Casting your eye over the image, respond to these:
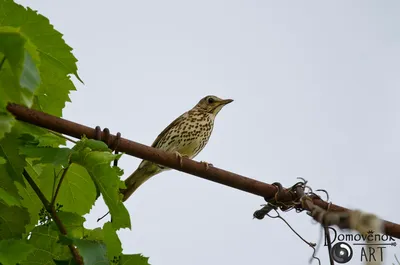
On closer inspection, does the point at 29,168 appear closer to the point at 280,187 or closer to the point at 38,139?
the point at 38,139

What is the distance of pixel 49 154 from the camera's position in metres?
2.22

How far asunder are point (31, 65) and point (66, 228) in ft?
2.35

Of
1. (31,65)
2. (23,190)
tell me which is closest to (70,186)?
(23,190)

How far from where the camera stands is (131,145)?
255 cm

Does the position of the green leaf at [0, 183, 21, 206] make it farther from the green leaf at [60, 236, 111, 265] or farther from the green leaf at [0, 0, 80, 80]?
the green leaf at [0, 0, 80, 80]

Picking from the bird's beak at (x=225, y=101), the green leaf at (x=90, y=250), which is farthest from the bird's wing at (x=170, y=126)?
the green leaf at (x=90, y=250)

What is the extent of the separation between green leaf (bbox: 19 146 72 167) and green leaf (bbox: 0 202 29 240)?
10.3 inches

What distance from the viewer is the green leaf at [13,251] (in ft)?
6.89

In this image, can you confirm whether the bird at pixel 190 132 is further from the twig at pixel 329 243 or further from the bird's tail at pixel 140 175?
the twig at pixel 329 243

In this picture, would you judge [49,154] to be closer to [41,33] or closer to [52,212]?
[52,212]

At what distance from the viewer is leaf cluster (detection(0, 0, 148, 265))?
2.16 metres

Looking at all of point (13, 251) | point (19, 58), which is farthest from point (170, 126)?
point (19, 58)

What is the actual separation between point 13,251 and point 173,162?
70cm

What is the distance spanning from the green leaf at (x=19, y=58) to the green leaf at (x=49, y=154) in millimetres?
351
